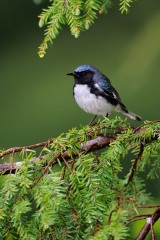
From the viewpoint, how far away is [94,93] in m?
3.79

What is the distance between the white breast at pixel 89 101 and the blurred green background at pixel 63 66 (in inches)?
25.8

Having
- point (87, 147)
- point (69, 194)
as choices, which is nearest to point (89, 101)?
point (87, 147)

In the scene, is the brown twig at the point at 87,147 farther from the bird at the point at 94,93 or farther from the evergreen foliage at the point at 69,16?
the bird at the point at 94,93

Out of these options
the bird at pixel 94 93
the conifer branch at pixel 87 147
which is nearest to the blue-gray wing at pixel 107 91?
the bird at pixel 94 93

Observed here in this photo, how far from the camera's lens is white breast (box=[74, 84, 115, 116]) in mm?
3721

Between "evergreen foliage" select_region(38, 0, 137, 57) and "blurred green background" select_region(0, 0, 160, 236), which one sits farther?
"blurred green background" select_region(0, 0, 160, 236)

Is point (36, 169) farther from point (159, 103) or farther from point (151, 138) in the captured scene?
point (159, 103)

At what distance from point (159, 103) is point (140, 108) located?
0.13 metres

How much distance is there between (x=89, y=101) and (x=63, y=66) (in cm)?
159

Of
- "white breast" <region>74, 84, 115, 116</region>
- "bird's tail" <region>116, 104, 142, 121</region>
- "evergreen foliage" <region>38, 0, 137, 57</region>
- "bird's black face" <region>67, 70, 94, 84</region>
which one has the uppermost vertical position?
"evergreen foliage" <region>38, 0, 137, 57</region>

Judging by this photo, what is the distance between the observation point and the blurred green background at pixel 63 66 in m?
4.59

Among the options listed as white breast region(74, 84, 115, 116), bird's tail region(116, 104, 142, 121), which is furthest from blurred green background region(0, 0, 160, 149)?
white breast region(74, 84, 115, 116)

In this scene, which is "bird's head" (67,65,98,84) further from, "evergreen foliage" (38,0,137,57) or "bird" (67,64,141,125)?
"evergreen foliage" (38,0,137,57)

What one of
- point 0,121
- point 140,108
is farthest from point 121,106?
point 0,121
